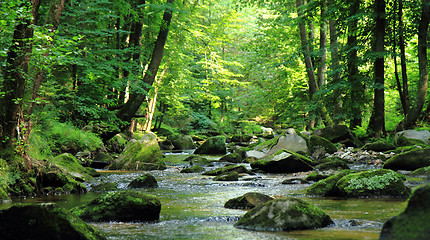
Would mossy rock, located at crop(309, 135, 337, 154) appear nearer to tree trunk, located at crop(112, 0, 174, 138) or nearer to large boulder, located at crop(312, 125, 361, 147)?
large boulder, located at crop(312, 125, 361, 147)

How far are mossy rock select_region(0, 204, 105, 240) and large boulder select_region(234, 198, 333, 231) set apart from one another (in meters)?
1.62

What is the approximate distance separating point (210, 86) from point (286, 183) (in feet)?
35.9

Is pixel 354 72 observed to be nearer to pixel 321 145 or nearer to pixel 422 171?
pixel 321 145

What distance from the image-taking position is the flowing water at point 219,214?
3.37 meters

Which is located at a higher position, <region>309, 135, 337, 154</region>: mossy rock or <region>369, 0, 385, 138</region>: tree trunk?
<region>369, 0, 385, 138</region>: tree trunk

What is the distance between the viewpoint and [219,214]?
442cm

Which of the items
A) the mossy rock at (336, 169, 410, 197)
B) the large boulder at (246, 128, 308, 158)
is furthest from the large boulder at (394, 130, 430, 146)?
the mossy rock at (336, 169, 410, 197)

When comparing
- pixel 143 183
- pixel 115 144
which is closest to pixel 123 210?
pixel 143 183

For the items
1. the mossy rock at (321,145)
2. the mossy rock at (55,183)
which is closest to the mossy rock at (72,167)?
the mossy rock at (55,183)

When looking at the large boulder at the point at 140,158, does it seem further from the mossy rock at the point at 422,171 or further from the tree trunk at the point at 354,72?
the tree trunk at the point at 354,72

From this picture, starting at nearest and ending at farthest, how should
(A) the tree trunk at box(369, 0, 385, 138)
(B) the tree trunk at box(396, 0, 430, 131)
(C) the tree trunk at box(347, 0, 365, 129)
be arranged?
(B) the tree trunk at box(396, 0, 430, 131) → (A) the tree trunk at box(369, 0, 385, 138) → (C) the tree trunk at box(347, 0, 365, 129)

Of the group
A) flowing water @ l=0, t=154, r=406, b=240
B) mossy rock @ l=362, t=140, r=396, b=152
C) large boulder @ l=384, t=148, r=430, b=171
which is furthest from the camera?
mossy rock @ l=362, t=140, r=396, b=152

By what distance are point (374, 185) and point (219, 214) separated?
268 centimetres

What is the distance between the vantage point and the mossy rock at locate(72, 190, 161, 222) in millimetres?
4191
